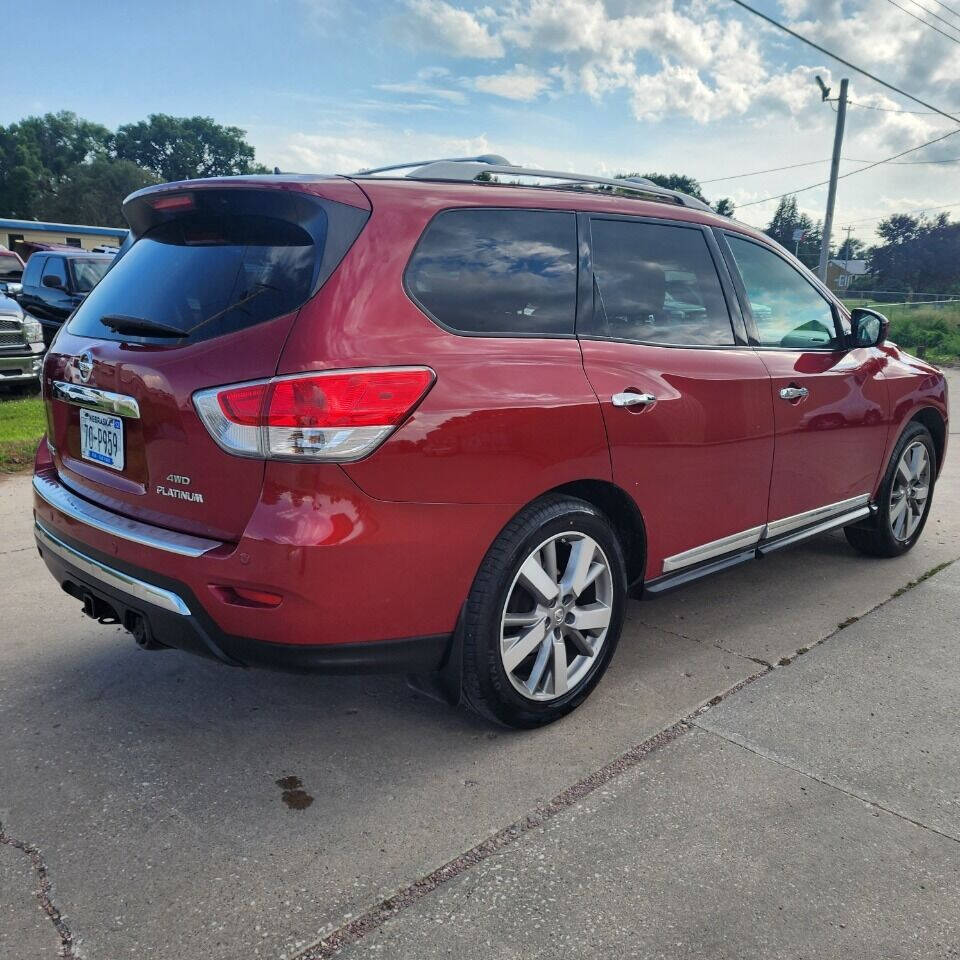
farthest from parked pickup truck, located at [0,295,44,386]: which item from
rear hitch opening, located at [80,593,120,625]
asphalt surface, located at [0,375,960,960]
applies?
rear hitch opening, located at [80,593,120,625]

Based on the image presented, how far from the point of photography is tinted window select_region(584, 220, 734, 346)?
313 centimetres

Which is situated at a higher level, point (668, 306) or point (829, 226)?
point (829, 226)

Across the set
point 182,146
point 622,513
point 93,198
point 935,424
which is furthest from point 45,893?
point 182,146

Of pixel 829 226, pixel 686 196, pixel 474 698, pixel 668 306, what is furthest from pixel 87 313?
pixel 829 226

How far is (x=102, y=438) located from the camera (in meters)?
2.80

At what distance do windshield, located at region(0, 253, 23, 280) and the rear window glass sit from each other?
16669 mm

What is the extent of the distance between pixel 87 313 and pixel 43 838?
1701mm

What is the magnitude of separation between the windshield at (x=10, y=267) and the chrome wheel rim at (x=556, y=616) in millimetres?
17655

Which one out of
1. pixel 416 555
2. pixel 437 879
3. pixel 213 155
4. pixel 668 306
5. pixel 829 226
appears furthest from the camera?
pixel 213 155

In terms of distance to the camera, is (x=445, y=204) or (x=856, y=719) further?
(x=856, y=719)

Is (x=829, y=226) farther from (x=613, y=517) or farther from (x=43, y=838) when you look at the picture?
(x=43, y=838)

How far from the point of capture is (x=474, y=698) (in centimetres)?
280

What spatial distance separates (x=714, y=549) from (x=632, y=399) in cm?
90

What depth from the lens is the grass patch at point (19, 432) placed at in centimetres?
692
